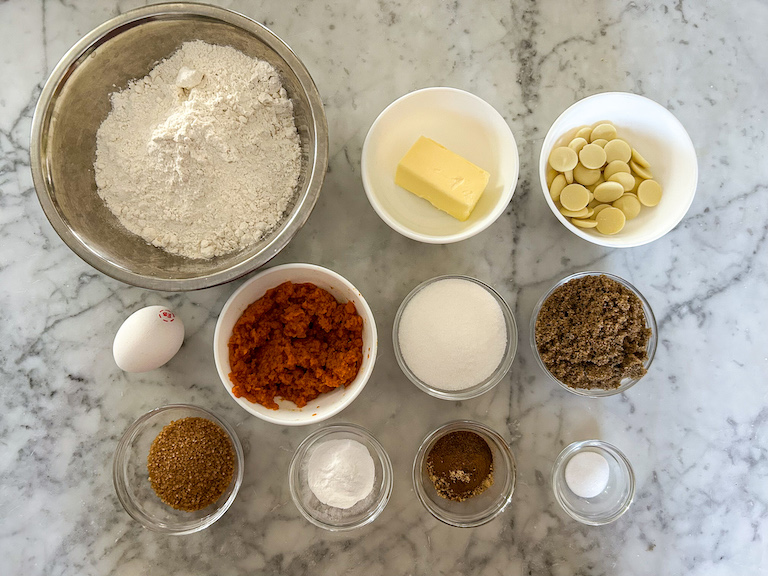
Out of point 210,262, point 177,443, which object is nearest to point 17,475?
point 177,443

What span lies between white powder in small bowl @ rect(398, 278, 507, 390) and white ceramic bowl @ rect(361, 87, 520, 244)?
173 millimetres

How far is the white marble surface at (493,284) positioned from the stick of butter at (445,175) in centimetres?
18

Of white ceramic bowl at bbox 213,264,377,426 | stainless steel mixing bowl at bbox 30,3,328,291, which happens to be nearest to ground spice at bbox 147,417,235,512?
white ceramic bowl at bbox 213,264,377,426

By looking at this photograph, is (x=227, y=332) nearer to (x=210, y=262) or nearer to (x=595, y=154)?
(x=210, y=262)

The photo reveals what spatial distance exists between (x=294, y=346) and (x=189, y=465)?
0.41 m

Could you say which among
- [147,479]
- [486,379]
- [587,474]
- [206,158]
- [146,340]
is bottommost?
[147,479]

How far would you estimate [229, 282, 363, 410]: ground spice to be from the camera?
1.38 meters

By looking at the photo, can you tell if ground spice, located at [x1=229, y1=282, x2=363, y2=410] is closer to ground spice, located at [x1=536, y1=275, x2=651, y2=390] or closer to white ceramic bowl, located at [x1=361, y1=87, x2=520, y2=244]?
white ceramic bowl, located at [x1=361, y1=87, x2=520, y2=244]

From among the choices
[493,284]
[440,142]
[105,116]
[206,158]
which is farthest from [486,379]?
[105,116]

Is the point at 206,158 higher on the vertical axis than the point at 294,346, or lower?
higher

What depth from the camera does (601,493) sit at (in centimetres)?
153

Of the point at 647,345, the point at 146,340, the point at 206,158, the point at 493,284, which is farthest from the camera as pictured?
the point at 493,284

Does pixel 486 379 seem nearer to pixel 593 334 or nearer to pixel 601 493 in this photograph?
pixel 593 334

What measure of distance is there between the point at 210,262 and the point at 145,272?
0.15 meters
